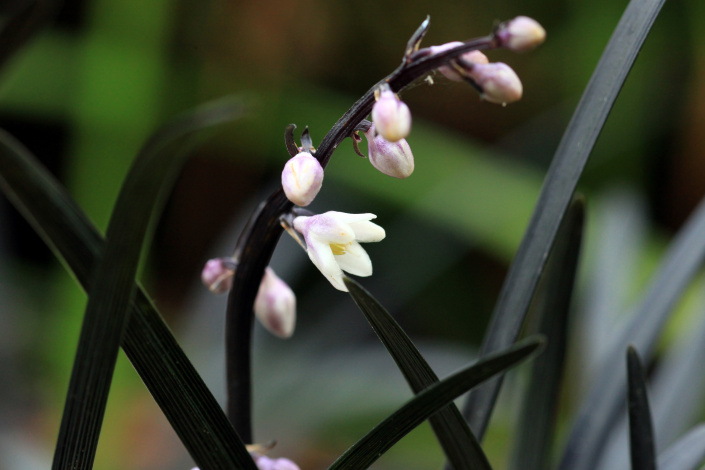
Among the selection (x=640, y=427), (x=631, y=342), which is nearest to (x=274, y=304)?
(x=640, y=427)

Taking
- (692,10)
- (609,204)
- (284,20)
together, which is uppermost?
(284,20)

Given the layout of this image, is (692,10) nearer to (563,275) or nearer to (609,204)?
(609,204)

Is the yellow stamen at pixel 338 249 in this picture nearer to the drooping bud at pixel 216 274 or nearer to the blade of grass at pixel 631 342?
the drooping bud at pixel 216 274

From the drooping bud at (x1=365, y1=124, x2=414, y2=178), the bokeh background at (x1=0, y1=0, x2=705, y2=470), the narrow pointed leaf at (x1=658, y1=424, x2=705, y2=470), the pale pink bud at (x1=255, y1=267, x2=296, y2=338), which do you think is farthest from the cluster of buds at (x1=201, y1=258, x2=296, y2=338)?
the bokeh background at (x1=0, y1=0, x2=705, y2=470)

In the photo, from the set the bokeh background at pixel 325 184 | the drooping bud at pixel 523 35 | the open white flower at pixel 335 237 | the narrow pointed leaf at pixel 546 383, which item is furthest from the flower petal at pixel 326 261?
the bokeh background at pixel 325 184

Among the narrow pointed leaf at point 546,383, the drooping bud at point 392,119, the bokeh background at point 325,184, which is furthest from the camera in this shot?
the bokeh background at point 325,184

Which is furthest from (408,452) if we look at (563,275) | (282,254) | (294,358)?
(563,275)

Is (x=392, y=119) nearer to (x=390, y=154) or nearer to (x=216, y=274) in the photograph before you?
(x=390, y=154)
